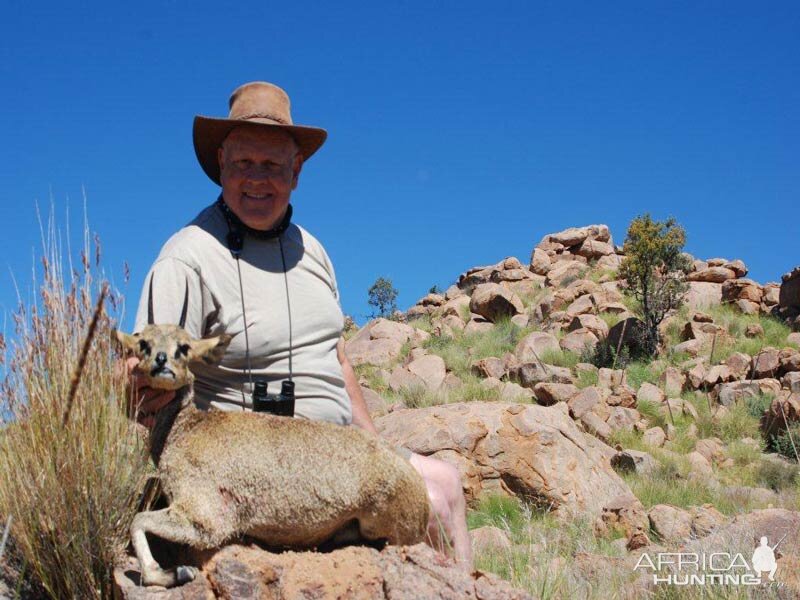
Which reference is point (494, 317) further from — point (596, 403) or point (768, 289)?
point (596, 403)

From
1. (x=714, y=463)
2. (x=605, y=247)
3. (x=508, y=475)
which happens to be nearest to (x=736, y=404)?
(x=714, y=463)

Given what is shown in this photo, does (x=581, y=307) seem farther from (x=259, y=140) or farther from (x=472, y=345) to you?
(x=259, y=140)

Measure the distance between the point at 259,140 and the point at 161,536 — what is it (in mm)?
2533

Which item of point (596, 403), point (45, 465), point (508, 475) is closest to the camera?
point (45, 465)

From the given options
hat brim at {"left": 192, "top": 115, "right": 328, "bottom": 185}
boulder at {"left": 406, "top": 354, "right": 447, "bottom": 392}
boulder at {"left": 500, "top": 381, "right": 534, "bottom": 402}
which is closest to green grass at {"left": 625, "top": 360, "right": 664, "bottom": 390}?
boulder at {"left": 500, "top": 381, "right": 534, "bottom": 402}

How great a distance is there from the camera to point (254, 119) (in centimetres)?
475

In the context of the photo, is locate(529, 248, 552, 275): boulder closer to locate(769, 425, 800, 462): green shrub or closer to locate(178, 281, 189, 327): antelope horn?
locate(769, 425, 800, 462): green shrub

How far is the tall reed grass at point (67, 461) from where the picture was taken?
3600 millimetres

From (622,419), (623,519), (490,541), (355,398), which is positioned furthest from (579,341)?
(355,398)

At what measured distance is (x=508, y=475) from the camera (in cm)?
891

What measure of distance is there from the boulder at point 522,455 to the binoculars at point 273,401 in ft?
16.1

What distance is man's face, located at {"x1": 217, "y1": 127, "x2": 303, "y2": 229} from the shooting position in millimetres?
4750

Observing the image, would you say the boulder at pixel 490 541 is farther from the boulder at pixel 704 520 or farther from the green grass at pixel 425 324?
the green grass at pixel 425 324

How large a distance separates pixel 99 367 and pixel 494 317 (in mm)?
22753
